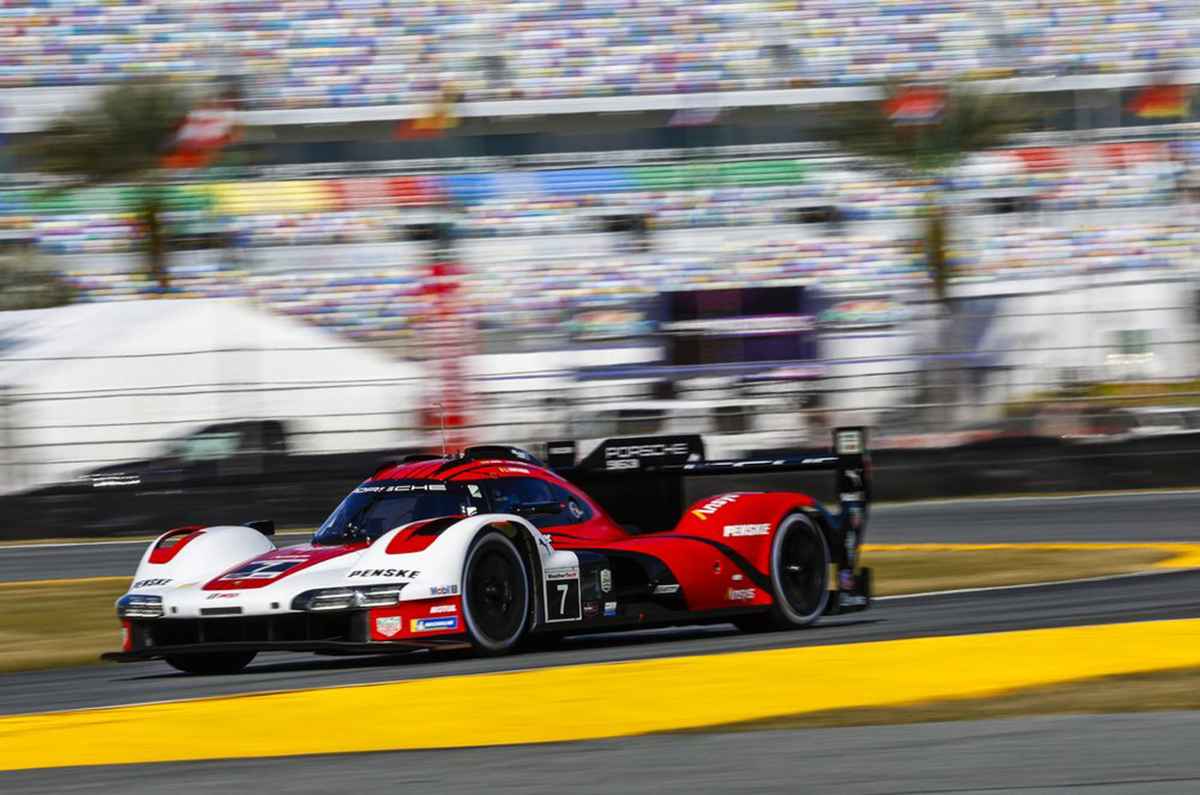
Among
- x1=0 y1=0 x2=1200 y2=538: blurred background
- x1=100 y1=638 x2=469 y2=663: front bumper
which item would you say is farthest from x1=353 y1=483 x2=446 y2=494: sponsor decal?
x1=0 y1=0 x2=1200 y2=538: blurred background

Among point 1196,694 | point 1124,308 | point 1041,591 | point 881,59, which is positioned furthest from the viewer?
point 881,59

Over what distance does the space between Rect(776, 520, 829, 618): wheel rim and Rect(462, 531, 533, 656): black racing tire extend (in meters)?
1.69

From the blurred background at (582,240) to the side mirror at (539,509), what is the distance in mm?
8691

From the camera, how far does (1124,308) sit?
62.0 ft

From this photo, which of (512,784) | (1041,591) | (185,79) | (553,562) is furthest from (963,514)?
(185,79)

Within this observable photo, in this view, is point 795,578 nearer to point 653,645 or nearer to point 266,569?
point 653,645

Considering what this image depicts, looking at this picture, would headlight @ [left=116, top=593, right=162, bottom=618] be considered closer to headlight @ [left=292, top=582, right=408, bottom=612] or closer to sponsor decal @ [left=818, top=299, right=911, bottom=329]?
headlight @ [left=292, top=582, right=408, bottom=612]

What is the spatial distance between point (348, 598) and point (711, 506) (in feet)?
7.46

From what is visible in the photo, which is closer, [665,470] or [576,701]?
[576,701]

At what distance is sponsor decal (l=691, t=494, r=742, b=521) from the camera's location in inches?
336

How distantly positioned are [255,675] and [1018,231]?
66.4ft

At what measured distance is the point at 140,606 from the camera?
7.41 metres

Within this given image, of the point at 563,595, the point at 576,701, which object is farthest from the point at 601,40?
the point at 576,701

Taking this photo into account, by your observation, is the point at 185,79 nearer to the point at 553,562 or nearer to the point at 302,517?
the point at 302,517
